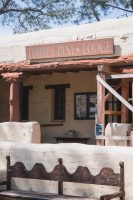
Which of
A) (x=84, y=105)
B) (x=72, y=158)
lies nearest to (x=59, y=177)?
(x=72, y=158)

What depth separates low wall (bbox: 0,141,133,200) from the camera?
7.09 m

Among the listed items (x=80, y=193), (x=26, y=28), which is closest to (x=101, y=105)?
(x=80, y=193)

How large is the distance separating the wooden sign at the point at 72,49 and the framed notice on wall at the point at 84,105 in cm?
263

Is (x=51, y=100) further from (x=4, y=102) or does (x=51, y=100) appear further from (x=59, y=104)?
(x=4, y=102)

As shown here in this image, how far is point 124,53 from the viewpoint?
12836 millimetres

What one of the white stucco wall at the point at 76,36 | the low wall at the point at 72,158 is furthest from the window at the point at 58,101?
the low wall at the point at 72,158

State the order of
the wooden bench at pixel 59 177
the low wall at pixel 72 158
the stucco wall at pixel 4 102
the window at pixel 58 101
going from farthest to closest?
the stucco wall at pixel 4 102
the window at pixel 58 101
the low wall at pixel 72 158
the wooden bench at pixel 59 177

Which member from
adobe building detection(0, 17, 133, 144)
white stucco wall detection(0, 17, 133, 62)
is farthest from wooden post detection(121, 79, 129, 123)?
white stucco wall detection(0, 17, 133, 62)

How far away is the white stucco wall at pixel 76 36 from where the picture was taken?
12922mm

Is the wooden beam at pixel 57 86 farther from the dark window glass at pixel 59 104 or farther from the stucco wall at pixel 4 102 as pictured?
the stucco wall at pixel 4 102

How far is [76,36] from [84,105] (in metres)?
3.16

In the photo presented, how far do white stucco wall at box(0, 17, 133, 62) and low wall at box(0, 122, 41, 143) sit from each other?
2.48 m

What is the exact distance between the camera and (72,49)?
13.6 meters

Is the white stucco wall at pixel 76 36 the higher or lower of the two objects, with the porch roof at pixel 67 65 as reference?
higher
